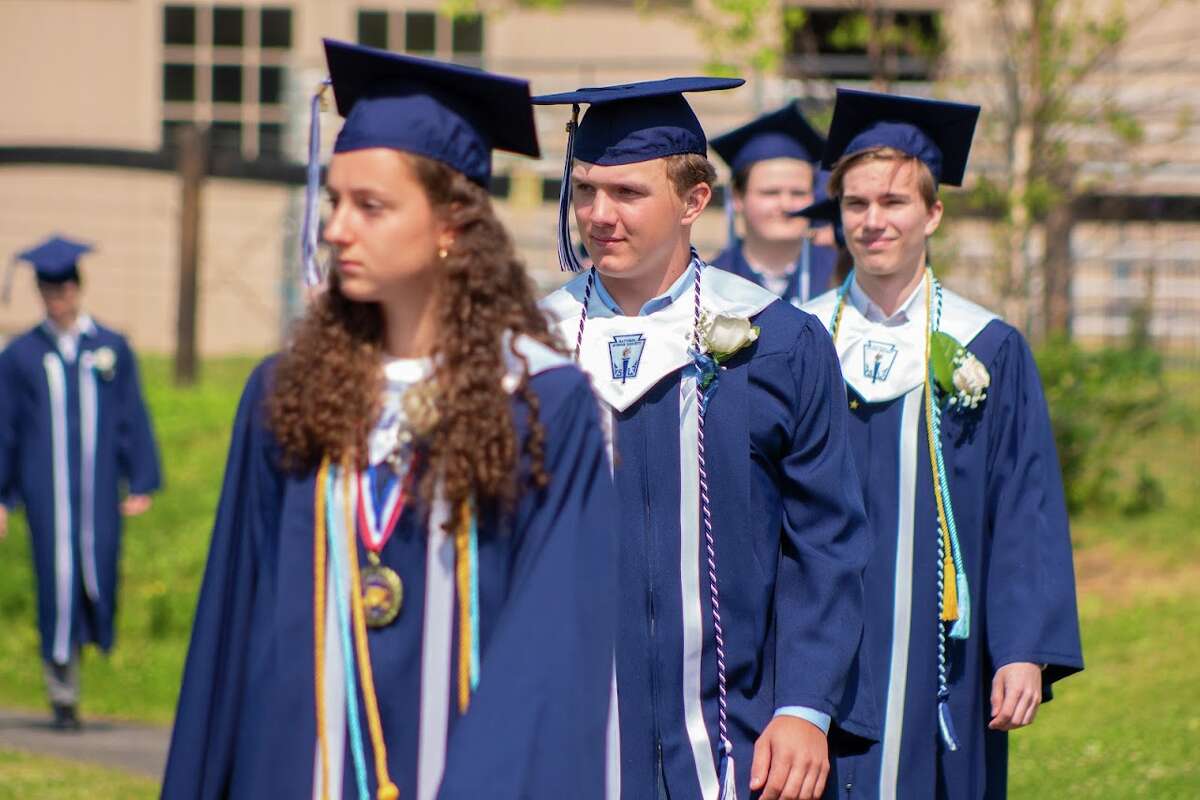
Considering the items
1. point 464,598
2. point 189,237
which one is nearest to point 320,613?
point 464,598

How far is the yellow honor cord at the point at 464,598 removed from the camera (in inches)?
123

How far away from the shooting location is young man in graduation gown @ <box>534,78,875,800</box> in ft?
13.1

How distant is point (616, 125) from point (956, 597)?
143cm

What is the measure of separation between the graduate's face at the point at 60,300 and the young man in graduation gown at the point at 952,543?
20.0 feet

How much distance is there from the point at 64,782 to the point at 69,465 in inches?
112

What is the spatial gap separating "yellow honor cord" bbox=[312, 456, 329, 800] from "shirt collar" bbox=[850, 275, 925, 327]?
2.25m

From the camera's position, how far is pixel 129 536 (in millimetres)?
13438

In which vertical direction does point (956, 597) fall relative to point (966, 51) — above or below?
below

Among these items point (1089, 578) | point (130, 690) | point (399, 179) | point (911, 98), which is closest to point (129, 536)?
point (130, 690)

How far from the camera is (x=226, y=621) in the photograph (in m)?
3.26

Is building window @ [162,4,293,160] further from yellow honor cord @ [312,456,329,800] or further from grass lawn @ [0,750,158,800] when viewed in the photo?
yellow honor cord @ [312,456,329,800]

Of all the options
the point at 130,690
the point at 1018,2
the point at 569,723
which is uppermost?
the point at 1018,2

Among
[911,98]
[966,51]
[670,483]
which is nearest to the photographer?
[670,483]

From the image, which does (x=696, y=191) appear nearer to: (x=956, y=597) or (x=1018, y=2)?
(x=956, y=597)
